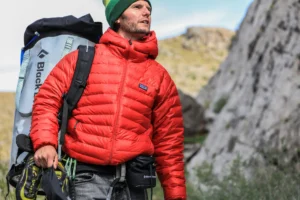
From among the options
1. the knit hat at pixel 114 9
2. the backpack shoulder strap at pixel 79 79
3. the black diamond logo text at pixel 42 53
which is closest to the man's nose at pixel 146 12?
the knit hat at pixel 114 9

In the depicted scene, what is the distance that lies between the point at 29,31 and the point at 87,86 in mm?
Answer: 971

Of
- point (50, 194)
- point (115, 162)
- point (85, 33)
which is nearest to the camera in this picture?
point (50, 194)

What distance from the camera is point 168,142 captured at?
4.36 metres

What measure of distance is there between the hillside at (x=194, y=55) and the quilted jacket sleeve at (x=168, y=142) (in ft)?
135

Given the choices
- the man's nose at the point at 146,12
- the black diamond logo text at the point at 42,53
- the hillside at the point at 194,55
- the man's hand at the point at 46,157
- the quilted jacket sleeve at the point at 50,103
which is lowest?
the hillside at the point at 194,55

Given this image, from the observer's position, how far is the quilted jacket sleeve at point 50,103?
380cm

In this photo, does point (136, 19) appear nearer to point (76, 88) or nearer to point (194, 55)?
point (76, 88)

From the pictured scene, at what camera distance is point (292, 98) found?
10.9 metres

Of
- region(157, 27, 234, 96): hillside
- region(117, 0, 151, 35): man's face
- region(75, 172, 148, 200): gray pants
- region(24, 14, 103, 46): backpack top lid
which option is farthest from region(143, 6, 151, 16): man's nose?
region(157, 27, 234, 96): hillside

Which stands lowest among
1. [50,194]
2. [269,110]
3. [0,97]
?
[0,97]

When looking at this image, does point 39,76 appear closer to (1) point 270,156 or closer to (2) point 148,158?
(2) point 148,158

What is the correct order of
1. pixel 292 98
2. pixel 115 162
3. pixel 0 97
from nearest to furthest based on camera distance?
pixel 115 162 < pixel 292 98 < pixel 0 97

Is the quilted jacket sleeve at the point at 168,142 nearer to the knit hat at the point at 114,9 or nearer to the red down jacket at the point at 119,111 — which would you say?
the red down jacket at the point at 119,111

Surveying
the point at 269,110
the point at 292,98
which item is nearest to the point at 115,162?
the point at 292,98
